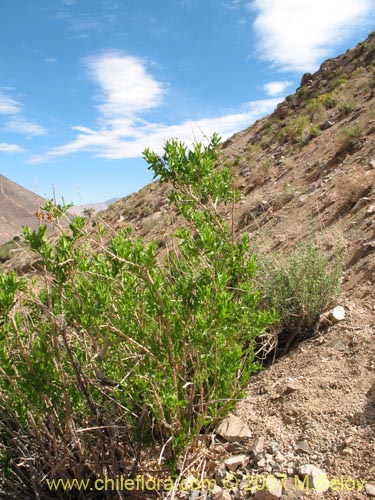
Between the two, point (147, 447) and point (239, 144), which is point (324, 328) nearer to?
point (147, 447)

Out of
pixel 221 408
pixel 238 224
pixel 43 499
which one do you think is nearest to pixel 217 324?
pixel 221 408

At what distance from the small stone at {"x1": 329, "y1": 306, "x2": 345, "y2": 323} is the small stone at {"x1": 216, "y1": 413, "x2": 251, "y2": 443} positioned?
140 centimetres

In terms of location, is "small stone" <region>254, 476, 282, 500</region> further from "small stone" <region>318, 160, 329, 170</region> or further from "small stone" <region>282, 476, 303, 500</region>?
"small stone" <region>318, 160, 329, 170</region>

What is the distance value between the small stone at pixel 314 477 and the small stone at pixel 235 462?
0.37 m

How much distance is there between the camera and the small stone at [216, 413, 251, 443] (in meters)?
2.86

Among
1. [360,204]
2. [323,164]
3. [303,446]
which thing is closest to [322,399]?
[303,446]

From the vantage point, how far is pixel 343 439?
2.58 meters

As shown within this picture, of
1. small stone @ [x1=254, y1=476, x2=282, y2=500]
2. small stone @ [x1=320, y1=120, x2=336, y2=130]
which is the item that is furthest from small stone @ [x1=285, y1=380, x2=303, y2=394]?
small stone @ [x1=320, y1=120, x2=336, y2=130]

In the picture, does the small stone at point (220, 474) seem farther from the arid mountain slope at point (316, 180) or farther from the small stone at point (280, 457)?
the arid mountain slope at point (316, 180)

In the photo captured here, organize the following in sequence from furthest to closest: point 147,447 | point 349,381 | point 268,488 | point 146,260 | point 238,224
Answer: point 238,224 → point 349,381 → point 147,447 → point 268,488 → point 146,260

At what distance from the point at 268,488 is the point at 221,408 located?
503 mm

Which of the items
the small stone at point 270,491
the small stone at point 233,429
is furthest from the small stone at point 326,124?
the small stone at point 270,491

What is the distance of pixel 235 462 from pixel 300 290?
1918 millimetres

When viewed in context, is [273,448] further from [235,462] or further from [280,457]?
[235,462]
